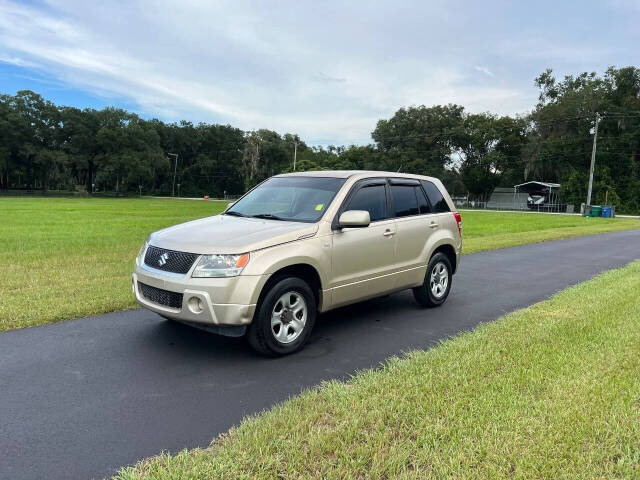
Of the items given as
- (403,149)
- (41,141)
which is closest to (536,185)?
(403,149)

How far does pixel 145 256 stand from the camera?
195 inches

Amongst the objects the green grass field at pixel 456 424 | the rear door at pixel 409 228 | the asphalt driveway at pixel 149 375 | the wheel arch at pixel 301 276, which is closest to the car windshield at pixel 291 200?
the wheel arch at pixel 301 276

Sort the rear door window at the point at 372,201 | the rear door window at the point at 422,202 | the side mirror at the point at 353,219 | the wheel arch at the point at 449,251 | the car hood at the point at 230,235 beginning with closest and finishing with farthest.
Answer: the car hood at the point at 230,235 → the side mirror at the point at 353,219 → the rear door window at the point at 372,201 → the rear door window at the point at 422,202 → the wheel arch at the point at 449,251

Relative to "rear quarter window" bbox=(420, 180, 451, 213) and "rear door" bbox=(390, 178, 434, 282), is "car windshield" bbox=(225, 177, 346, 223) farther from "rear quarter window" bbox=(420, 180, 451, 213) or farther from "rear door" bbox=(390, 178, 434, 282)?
"rear quarter window" bbox=(420, 180, 451, 213)

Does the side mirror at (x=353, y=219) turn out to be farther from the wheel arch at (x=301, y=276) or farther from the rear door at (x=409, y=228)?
the rear door at (x=409, y=228)

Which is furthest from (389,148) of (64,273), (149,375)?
(149,375)

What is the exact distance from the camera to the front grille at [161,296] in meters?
4.47

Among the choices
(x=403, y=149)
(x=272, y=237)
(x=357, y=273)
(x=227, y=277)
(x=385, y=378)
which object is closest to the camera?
(x=385, y=378)

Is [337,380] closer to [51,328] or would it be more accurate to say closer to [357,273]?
[357,273]

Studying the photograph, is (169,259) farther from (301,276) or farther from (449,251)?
(449,251)

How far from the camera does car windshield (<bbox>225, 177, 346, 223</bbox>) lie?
5367 mm

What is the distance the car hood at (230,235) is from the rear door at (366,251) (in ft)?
1.65

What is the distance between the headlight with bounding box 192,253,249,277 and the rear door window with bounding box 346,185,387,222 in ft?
5.30

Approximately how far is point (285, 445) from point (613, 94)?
226 feet
